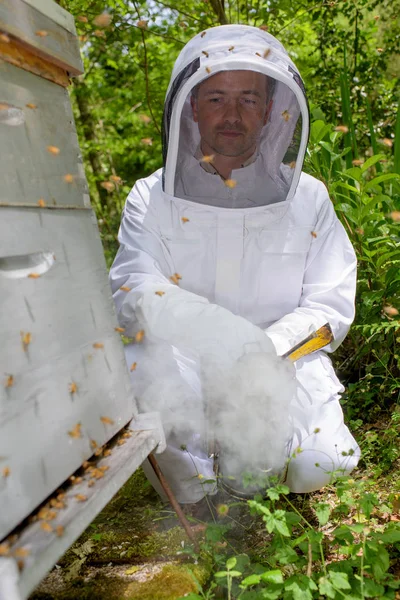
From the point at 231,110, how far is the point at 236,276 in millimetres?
666

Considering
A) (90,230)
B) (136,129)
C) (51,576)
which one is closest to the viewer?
(90,230)

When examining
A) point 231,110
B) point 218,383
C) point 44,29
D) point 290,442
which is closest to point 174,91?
point 231,110

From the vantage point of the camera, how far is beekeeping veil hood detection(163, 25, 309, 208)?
2.13 m

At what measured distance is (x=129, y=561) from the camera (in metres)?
1.90

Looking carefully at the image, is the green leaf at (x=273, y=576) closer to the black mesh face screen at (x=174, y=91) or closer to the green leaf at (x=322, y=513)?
the green leaf at (x=322, y=513)

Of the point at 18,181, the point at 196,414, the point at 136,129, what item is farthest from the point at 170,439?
the point at 136,129

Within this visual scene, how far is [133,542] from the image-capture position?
2.04 m

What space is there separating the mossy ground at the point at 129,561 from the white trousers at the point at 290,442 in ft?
0.47

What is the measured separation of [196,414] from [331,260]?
2.81ft

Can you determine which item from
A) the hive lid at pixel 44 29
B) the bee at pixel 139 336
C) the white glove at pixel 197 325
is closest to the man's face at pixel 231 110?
Result: the white glove at pixel 197 325

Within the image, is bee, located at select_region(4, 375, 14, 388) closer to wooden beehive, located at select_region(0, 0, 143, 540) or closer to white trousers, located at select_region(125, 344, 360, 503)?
wooden beehive, located at select_region(0, 0, 143, 540)

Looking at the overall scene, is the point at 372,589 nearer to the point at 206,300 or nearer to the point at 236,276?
the point at 206,300

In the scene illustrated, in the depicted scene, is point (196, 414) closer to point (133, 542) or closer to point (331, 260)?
point (133, 542)

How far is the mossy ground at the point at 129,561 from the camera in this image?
168 centimetres
